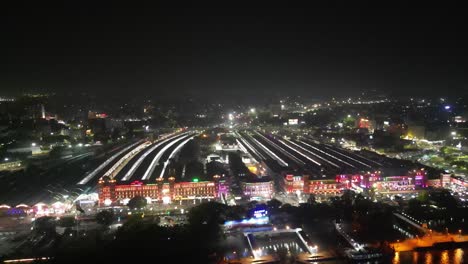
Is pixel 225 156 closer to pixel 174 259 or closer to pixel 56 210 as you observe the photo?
pixel 56 210

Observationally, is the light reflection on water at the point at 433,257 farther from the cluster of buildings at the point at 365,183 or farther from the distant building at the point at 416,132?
the distant building at the point at 416,132

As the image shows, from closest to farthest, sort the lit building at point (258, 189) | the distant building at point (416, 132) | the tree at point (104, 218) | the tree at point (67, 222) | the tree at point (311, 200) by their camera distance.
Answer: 1. the tree at point (67, 222)
2. the tree at point (104, 218)
3. the tree at point (311, 200)
4. the lit building at point (258, 189)
5. the distant building at point (416, 132)

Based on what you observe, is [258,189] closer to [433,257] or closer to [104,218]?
[104,218]

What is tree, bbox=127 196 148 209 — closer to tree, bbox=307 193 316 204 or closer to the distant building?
tree, bbox=307 193 316 204

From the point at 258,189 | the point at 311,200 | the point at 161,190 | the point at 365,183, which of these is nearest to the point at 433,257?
the point at 311,200

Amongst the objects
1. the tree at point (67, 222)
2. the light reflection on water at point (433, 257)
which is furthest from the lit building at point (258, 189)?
the tree at point (67, 222)

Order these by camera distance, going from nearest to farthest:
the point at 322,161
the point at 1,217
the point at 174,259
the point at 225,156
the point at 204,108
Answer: the point at 174,259 < the point at 1,217 < the point at 322,161 < the point at 225,156 < the point at 204,108

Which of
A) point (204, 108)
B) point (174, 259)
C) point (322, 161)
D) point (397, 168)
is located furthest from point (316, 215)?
point (204, 108)
